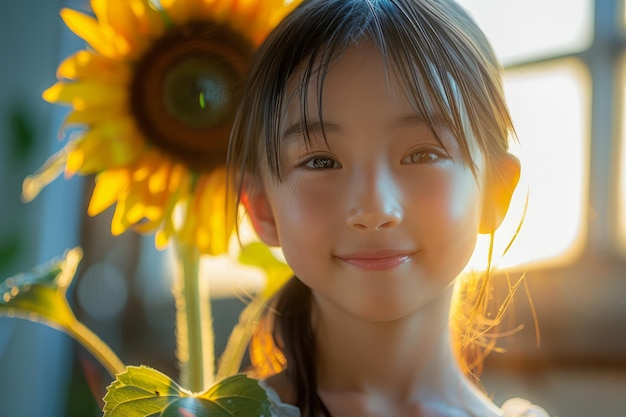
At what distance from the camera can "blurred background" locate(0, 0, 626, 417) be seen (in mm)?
791

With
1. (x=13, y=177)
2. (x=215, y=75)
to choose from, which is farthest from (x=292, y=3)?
(x=13, y=177)

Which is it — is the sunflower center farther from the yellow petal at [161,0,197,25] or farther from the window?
the window

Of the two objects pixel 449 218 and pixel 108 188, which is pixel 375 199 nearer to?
pixel 449 218

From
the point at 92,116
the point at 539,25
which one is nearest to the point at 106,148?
the point at 92,116

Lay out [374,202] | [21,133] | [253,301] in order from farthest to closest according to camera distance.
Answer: [21,133] < [253,301] < [374,202]

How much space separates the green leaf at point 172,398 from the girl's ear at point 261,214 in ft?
0.39

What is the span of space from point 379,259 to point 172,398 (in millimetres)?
154

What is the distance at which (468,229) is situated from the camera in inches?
20.1

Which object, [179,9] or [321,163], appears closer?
[321,163]

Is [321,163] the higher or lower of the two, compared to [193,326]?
higher

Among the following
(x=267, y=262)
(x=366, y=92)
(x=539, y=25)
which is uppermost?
(x=539, y=25)

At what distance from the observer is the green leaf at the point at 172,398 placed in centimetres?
48

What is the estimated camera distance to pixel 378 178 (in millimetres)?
483

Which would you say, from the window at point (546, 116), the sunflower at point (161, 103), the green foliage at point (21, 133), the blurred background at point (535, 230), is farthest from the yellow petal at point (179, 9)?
the green foliage at point (21, 133)
